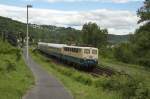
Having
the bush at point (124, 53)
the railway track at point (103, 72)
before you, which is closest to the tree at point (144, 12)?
the bush at point (124, 53)

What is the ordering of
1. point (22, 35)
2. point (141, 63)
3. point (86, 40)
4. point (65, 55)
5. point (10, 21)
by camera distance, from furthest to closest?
point (10, 21) → point (22, 35) → point (86, 40) → point (141, 63) → point (65, 55)

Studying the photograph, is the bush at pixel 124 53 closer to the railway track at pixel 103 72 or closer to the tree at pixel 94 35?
the tree at pixel 94 35

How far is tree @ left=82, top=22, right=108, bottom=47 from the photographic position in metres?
129

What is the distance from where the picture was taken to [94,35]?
130 m

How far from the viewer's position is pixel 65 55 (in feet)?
214

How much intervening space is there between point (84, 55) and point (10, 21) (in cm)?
13397

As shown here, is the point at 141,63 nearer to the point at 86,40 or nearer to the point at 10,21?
the point at 86,40

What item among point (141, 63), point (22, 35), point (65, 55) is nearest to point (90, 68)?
point (65, 55)

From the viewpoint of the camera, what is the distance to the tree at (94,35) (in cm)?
12939

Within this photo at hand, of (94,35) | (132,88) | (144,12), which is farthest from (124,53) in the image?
(132,88)

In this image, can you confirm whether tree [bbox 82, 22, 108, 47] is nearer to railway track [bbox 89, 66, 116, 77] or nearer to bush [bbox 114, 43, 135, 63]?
bush [bbox 114, 43, 135, 63]

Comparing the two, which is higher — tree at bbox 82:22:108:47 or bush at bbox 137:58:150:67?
A: tree at bbox 82:22:108:47

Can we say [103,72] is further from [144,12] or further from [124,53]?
[124,53]

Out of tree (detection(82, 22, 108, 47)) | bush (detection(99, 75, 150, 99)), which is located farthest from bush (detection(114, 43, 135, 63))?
bush (detection(99, 75, 150, 99))
